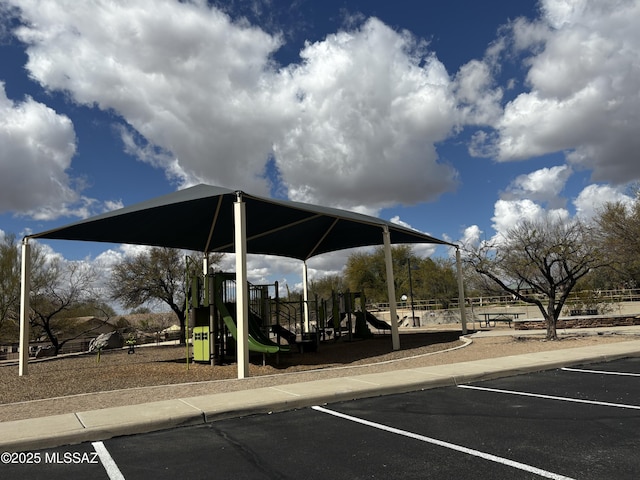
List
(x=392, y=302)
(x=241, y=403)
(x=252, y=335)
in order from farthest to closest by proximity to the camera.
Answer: (x=392, y=302) → (x=252, y=335) → (x=241, y=403)

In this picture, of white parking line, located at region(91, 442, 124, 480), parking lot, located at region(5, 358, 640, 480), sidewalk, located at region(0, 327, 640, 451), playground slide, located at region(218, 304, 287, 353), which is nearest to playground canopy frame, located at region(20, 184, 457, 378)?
playground slide, located at region(218, 304, 287, 353)

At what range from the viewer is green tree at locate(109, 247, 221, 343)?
3059 centimetres

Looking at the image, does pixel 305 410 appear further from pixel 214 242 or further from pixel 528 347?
pixel 214 242

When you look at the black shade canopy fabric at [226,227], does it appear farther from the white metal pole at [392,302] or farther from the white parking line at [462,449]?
the white parking line at [462,449]

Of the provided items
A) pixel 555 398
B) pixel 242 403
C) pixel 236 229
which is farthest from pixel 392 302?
→ pixel 242 403

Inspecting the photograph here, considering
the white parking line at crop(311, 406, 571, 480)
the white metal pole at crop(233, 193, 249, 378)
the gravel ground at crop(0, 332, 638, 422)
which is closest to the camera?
the white parking line at crop(311, 406, 571, 480)

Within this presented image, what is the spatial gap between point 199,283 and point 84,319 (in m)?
25.6

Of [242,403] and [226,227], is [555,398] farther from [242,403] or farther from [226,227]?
[226,227]

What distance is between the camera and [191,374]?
42.4 feet

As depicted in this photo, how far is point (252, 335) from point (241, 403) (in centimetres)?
687

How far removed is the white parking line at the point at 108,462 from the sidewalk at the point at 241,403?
41cm

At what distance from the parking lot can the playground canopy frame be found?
505 cm

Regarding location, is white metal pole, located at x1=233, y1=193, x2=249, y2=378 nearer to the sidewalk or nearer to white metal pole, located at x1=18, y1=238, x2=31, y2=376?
the sidewalk

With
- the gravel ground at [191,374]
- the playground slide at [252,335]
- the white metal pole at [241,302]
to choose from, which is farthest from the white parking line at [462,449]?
the playground slide at [252,335]
